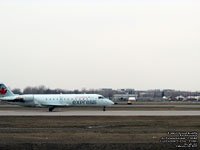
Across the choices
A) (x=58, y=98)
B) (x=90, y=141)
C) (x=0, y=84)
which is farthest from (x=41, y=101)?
(x=90, y=141)

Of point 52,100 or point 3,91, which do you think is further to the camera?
point 52,100

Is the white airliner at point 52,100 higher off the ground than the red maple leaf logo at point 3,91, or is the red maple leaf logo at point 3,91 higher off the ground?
the red maple leaf logo at point 3,91

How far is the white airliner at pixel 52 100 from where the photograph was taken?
65.0m

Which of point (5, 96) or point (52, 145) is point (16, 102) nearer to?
point (5, 96)

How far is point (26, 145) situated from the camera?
22953 mm

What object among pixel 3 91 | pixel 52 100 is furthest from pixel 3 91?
pixel 52 100

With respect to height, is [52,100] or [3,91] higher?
[3,91]

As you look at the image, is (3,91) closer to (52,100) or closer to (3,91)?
(3,91)

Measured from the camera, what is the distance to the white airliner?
2559 inches

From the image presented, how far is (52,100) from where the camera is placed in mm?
66000

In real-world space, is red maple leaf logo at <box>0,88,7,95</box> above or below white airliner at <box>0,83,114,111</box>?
above

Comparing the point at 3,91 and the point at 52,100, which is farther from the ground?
the point at 3,91

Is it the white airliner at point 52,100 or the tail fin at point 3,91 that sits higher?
the tail fin at point 3,91

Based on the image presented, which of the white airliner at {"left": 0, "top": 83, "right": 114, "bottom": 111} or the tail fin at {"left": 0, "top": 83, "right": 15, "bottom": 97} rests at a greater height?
the tail fin at {"left": 0, "top": 83, "right": 15, "bottom": 97}
